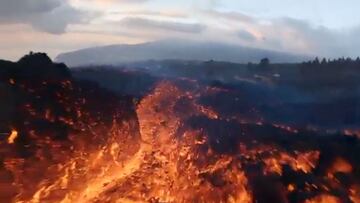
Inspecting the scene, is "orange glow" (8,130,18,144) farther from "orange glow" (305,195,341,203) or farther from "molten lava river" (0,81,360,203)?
"orange glow" (305,195,341,203)

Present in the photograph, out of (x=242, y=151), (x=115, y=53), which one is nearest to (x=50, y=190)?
(x=242, y=151)

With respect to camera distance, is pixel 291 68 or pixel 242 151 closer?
pixel 242 151

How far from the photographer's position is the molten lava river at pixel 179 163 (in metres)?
18.8

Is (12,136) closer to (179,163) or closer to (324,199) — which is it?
(179,163)

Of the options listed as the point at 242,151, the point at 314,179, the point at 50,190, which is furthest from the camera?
the point at 242,151

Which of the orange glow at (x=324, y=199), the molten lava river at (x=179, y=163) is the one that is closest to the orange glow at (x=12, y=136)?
the molten lava river at (x=179, y=163)

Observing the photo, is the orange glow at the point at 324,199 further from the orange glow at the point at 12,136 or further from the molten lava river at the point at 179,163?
the orange glow at the point at 12,136

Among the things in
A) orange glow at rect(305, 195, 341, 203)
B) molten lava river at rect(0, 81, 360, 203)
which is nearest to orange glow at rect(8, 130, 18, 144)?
molten lava river at rect(0, 81, 360, 203)

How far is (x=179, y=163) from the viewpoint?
20828 mm

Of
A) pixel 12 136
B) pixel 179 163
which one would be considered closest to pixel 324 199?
pixel 179 163

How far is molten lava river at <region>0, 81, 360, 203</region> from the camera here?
18.8 metres

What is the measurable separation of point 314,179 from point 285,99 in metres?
15.0

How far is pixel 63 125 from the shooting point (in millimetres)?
22297

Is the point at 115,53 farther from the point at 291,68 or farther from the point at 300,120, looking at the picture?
the point at 300,120
